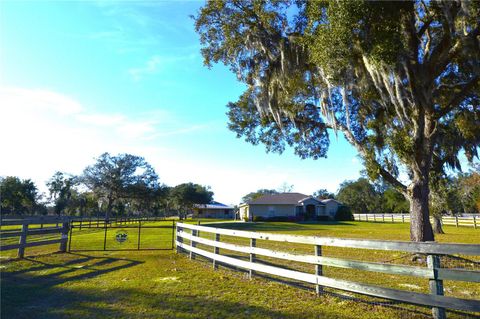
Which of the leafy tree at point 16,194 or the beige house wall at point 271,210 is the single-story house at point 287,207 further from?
the leafy tree at point 16,194

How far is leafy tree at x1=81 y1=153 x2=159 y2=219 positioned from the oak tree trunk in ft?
148

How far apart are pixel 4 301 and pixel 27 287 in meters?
1.14

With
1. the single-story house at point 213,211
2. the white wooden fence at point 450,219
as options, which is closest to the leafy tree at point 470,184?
the white wooden fence at point 450,219

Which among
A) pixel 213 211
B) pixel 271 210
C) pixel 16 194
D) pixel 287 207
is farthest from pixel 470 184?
pixel 16 194

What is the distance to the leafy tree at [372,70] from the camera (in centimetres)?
866

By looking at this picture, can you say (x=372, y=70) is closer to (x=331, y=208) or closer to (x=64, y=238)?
(x=64, y=238)

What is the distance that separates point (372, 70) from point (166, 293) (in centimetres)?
830

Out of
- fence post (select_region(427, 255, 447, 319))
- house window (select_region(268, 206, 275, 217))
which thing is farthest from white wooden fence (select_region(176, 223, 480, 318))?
house window (select_region(268, 206, 275, 217))

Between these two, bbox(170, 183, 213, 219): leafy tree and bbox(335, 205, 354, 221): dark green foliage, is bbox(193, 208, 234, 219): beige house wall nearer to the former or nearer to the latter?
bbox(170, 183, 213, 219): leafy tree

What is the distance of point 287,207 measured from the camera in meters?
46.3

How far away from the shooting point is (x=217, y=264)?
9.05 metres

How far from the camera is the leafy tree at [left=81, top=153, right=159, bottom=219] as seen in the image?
158 ft

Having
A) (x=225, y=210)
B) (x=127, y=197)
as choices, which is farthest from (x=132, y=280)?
(x=225, y=210)

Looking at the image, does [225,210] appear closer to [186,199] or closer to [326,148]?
[186,199]
